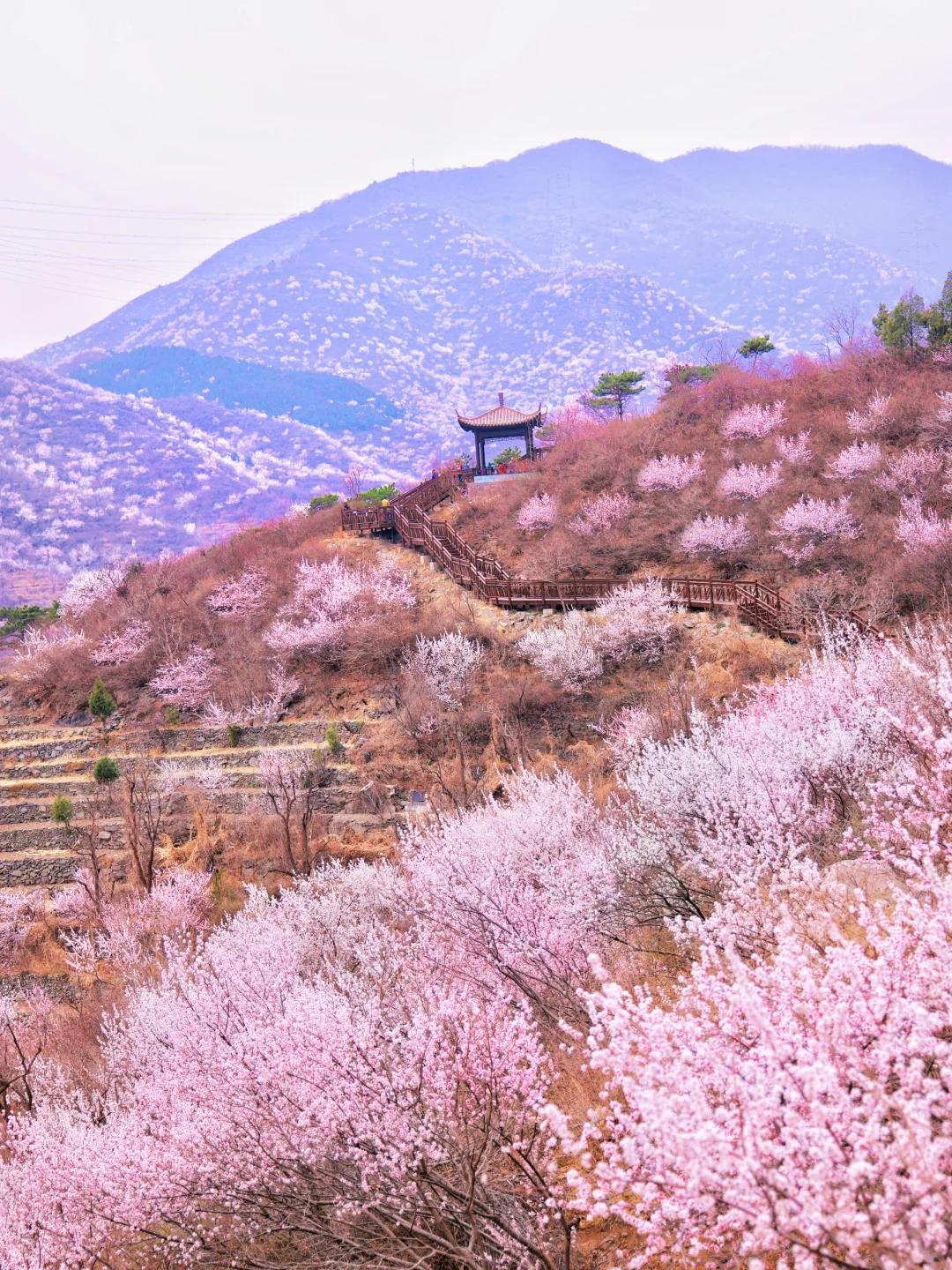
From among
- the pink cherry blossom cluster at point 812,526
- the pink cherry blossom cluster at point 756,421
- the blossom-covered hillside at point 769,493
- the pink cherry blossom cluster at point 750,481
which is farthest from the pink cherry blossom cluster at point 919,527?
the pink cherry blossom cluster at point 756,421

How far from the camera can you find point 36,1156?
9.27m

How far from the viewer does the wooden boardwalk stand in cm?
2331

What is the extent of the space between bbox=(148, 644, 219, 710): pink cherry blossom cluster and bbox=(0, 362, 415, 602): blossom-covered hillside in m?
42.7

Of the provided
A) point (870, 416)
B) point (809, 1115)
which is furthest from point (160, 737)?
point (809, 1115)

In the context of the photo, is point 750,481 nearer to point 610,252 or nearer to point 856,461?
point 856,461

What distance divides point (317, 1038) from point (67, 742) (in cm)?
2939

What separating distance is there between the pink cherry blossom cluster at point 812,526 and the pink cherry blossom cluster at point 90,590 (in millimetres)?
30907

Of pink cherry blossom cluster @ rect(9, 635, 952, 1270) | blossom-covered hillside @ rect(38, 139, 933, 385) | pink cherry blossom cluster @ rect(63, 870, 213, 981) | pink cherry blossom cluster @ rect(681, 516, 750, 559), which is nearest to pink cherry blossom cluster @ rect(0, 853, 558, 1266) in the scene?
pink cherry blossom cluster @ rect(9, 635, 952, 1270)

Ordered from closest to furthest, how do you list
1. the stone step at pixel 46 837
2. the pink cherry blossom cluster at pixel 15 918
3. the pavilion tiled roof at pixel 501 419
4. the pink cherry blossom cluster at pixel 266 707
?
1. the pink cherry blossom cluster at pixel 15 918
2. the stone step at pixel 46 837
3. the pink cherry blossom cluster at pixel 266 707
4. the pavilion tiled roof at pixel 501 419

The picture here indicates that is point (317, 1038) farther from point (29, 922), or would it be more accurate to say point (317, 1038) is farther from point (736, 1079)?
point (29, 922)

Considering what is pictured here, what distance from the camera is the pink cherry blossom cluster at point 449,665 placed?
2684 cm

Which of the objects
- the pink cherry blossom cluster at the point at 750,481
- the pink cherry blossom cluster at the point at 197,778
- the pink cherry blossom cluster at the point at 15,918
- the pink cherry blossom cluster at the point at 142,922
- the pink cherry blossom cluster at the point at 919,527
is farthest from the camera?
the pink cherry blossom cluster at the point at 750,481

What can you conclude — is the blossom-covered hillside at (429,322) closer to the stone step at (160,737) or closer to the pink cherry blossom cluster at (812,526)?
the stone step at (160,737)

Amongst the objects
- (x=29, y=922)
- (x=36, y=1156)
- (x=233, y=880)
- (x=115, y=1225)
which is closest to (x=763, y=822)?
(x=115, y=1225)
